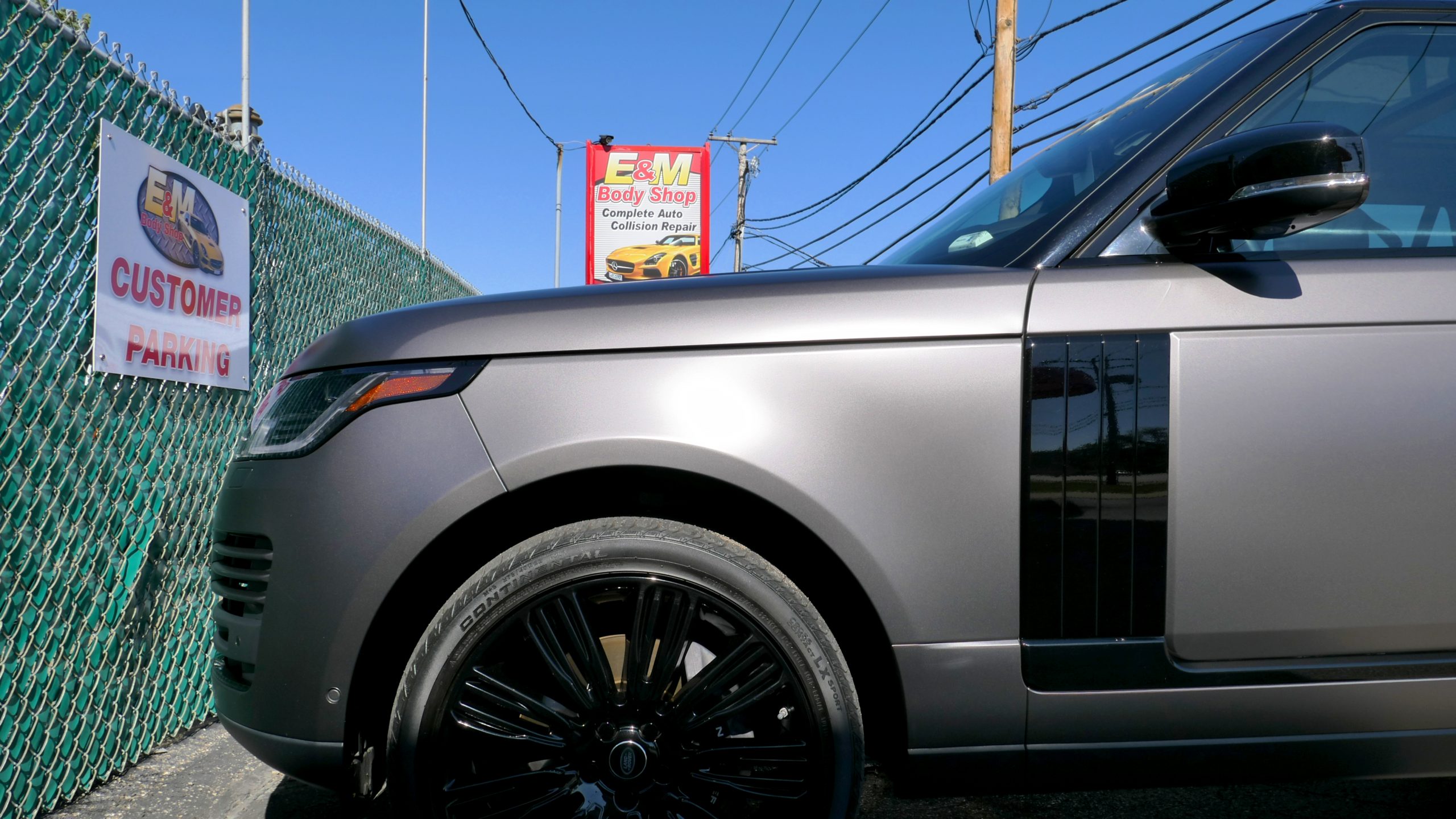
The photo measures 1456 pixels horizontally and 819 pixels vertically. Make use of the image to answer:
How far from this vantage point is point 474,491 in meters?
1.47

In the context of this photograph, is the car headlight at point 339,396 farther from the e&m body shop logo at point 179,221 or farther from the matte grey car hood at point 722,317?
the e&m body shop logo at point 179,221

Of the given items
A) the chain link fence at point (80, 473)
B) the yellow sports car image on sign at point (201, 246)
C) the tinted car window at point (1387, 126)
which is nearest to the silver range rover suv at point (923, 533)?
the tinted car window at point (1387, 126)

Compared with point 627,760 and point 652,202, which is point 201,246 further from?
point 652,202

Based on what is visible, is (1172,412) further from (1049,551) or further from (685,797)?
(685,797)

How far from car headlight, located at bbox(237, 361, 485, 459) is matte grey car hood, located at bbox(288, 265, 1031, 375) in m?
0.03

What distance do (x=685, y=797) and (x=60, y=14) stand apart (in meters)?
3.20

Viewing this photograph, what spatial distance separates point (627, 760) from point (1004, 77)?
10.1 meters

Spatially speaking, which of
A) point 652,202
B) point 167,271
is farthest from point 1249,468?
point 652,202

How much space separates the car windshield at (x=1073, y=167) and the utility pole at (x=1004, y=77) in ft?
26.5

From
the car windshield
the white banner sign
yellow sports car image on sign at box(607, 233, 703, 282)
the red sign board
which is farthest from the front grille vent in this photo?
the red sign board

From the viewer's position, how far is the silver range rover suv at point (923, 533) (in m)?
1.45

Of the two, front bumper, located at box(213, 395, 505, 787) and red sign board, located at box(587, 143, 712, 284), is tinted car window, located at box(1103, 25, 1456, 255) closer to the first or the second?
front bumper, located at box(213, 395, 505, 787)

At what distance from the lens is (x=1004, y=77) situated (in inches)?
384

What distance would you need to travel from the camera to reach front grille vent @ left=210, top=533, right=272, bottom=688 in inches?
60.1
